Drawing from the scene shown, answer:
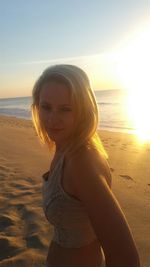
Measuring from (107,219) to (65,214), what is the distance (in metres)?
0.31

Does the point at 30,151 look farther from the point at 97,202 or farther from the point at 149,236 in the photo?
the point at 97,202

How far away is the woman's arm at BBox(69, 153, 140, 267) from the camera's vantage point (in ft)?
4.64

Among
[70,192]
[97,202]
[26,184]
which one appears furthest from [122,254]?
[26,184]

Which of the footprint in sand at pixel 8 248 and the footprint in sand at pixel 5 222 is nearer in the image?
the footprint in sand at pixel 8 248

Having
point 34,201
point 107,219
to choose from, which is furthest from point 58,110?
point 34,201

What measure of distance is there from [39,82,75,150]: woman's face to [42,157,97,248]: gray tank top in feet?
0.52

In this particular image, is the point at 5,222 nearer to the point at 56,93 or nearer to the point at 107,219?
the point at 56,93

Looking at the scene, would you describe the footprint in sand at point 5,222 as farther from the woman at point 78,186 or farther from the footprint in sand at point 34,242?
the woman at point 78,186

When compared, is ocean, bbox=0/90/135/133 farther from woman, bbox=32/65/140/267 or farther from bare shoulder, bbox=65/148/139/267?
bare shoulder, bbox=65/148/139/267

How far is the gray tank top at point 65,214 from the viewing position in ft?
5.34

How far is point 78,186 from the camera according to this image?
4.92ft

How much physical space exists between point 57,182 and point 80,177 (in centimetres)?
21

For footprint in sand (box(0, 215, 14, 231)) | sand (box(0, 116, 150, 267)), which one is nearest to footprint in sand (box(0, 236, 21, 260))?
sand (box(0, 116, 150, 267))

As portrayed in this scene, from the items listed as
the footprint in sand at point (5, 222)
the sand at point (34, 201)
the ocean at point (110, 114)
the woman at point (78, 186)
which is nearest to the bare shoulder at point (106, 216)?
the woman at point (78, 186)
